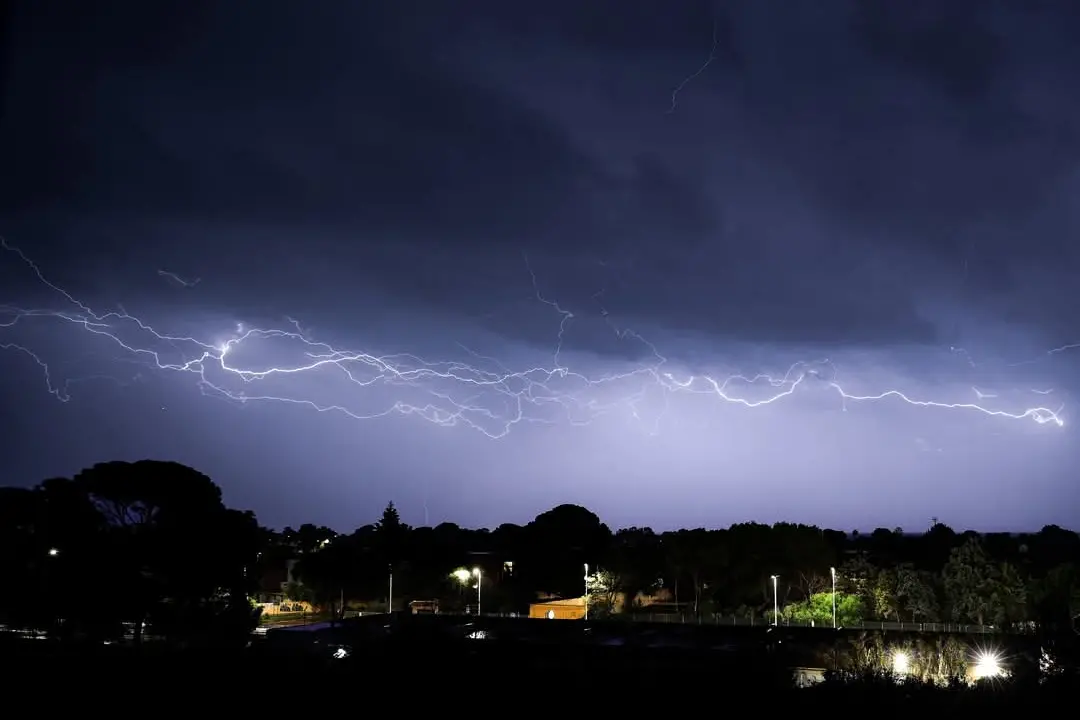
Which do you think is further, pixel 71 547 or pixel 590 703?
pixel 71 547

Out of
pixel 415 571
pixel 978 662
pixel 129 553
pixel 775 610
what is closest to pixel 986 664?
pixel 978 662

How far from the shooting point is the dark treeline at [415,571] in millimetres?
26266

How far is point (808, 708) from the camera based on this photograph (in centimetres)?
856

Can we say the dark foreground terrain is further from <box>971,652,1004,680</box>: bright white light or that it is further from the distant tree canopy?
the distant tree canopy

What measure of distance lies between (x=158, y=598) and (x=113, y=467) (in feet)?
21.4

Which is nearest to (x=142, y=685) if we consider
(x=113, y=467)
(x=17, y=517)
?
(x=17, y=517)

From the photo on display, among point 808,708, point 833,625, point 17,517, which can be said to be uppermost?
point 17,517

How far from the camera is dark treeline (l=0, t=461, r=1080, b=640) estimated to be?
26.3m

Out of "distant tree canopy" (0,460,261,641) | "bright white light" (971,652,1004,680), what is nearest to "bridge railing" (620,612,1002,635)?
"bright white light" (971,652,1004,680)

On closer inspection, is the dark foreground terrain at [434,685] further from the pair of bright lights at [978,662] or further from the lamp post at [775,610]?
the lamp post at [775,610]

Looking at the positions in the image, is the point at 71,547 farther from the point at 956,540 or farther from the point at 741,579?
the point at 956,540

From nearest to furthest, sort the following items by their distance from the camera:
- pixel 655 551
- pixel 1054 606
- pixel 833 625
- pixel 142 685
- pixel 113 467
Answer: pixel 142 685
pixel 1054 606
pixel 113 467
pixel 833 625
pixel 655 551

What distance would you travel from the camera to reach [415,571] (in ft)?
203

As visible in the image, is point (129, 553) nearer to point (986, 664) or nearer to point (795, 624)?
point (986, 664)
